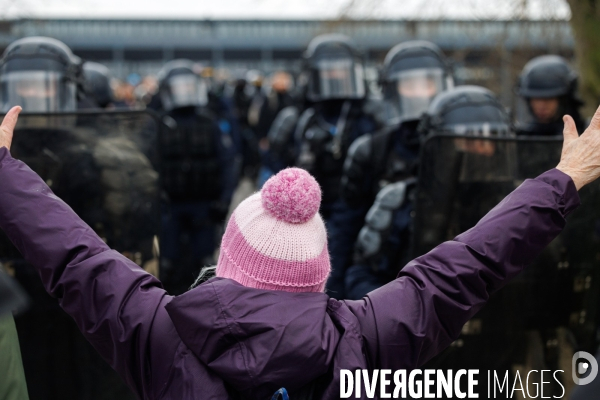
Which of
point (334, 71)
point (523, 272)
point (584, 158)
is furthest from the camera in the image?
point (334, 71)

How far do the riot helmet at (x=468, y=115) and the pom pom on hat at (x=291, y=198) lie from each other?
1865 millimetres

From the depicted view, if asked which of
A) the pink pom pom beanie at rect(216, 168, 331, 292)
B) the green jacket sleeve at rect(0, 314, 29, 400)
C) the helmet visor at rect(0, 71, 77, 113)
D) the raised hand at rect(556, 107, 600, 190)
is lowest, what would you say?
the green jacket sleeve at rect(0, 314, 29, 400)

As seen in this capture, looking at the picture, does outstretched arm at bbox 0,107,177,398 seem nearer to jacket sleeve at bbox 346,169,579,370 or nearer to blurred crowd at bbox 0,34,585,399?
jacket sleeve at bbox 346,169,579,370

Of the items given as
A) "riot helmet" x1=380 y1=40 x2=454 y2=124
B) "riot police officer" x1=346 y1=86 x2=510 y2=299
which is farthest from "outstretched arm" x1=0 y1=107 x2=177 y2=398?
"riot helmet" x1=380 y1=40 x2=454 y2=124

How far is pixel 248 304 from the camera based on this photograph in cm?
160

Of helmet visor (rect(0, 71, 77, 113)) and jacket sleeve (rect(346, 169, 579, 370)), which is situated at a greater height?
helmet visor (rect(0, 71, 77, 113))

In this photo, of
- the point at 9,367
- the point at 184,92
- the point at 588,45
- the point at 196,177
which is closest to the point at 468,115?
the point at 9,367

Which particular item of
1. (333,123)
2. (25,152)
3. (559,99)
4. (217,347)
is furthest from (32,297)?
(559,99)

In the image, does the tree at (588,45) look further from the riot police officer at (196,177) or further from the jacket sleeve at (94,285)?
the jacket sleeve at (94,285)

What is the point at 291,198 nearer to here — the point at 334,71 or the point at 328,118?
the point at 328,118

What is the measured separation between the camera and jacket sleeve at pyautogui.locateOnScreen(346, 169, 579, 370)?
5.65 feet

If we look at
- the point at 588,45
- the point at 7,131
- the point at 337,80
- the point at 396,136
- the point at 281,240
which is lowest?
the point at 281,240

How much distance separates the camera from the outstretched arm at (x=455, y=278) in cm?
172

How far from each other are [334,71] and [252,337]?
16.8 ft
